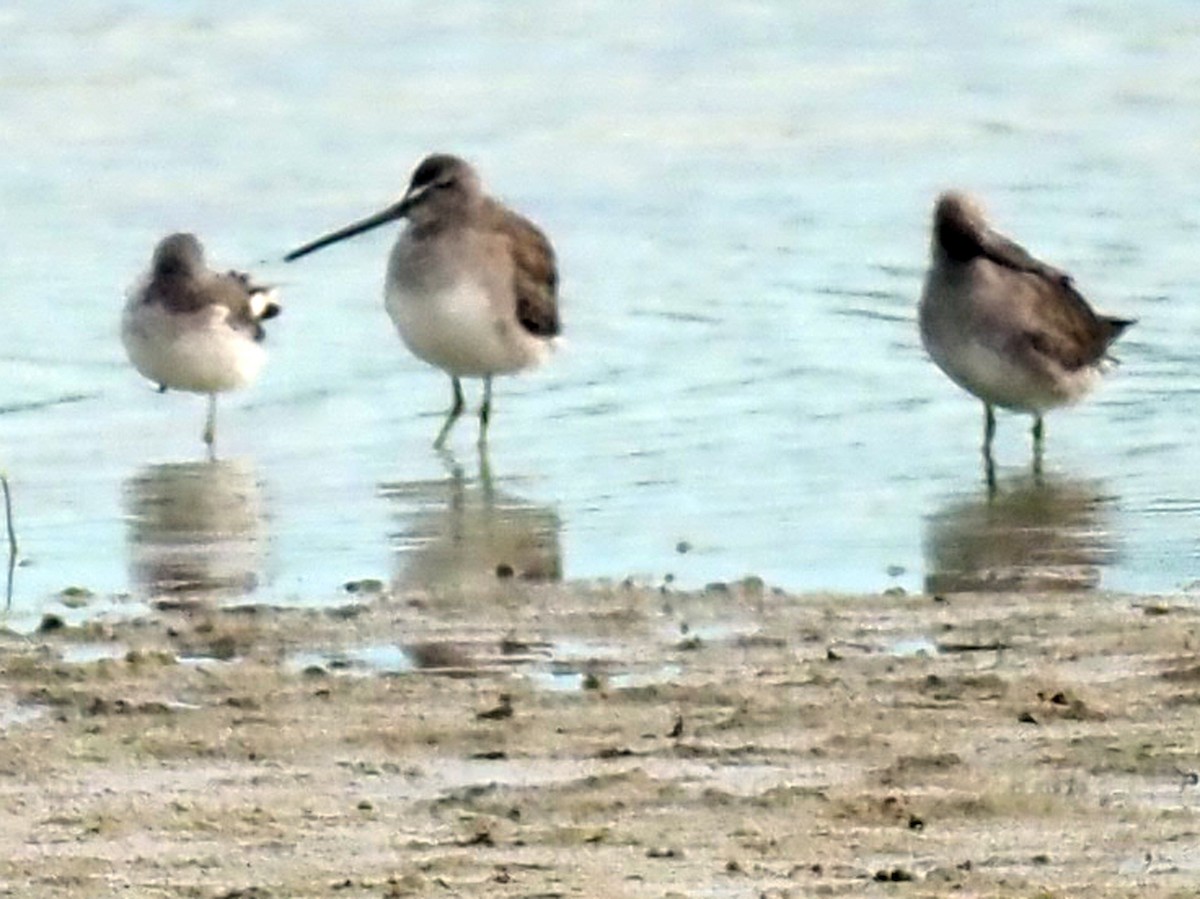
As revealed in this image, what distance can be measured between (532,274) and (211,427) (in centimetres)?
173

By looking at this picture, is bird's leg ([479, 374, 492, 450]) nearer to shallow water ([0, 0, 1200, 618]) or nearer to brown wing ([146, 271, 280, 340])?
shallow water ([0, 0, 1200, 618])

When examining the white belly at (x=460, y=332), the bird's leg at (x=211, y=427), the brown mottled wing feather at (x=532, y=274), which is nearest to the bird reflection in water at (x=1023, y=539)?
the white belly at (x=460, y=332)

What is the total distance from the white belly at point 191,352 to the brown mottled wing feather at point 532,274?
43.1 inches

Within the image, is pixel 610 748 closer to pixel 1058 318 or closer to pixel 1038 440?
pixel 1038 440

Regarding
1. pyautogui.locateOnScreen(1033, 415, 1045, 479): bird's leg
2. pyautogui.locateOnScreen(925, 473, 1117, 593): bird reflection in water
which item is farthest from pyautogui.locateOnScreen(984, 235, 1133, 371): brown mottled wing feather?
pyautogui.locateOnScreen(925, 473, 1117, 593): bird reflection in water

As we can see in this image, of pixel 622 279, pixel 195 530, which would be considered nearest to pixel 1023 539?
pixel 195 530

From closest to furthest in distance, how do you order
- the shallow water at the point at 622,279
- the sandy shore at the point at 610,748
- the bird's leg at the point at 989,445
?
the sandy shore at the point at 610,748, the shallow water at the point at 622,279, the bird's leg at the point at 989,445

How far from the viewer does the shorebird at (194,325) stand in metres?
13.4

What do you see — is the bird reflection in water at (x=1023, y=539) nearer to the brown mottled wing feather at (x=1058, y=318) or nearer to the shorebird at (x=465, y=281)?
the brown mottled wing feather at (x=1058, y=318)

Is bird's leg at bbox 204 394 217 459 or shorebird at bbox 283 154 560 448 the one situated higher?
shorebird at bbox 283 154 560 448

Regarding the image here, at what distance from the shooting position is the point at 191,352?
13.4 m

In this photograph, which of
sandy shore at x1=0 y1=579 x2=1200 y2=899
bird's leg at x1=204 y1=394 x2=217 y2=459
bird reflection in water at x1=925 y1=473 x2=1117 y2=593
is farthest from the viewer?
bird's leg at x1=204 y1=394 x2=217 y2=459

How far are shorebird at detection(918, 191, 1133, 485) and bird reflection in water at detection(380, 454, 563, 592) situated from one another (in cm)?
182

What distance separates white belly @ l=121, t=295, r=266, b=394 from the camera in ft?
44.0
